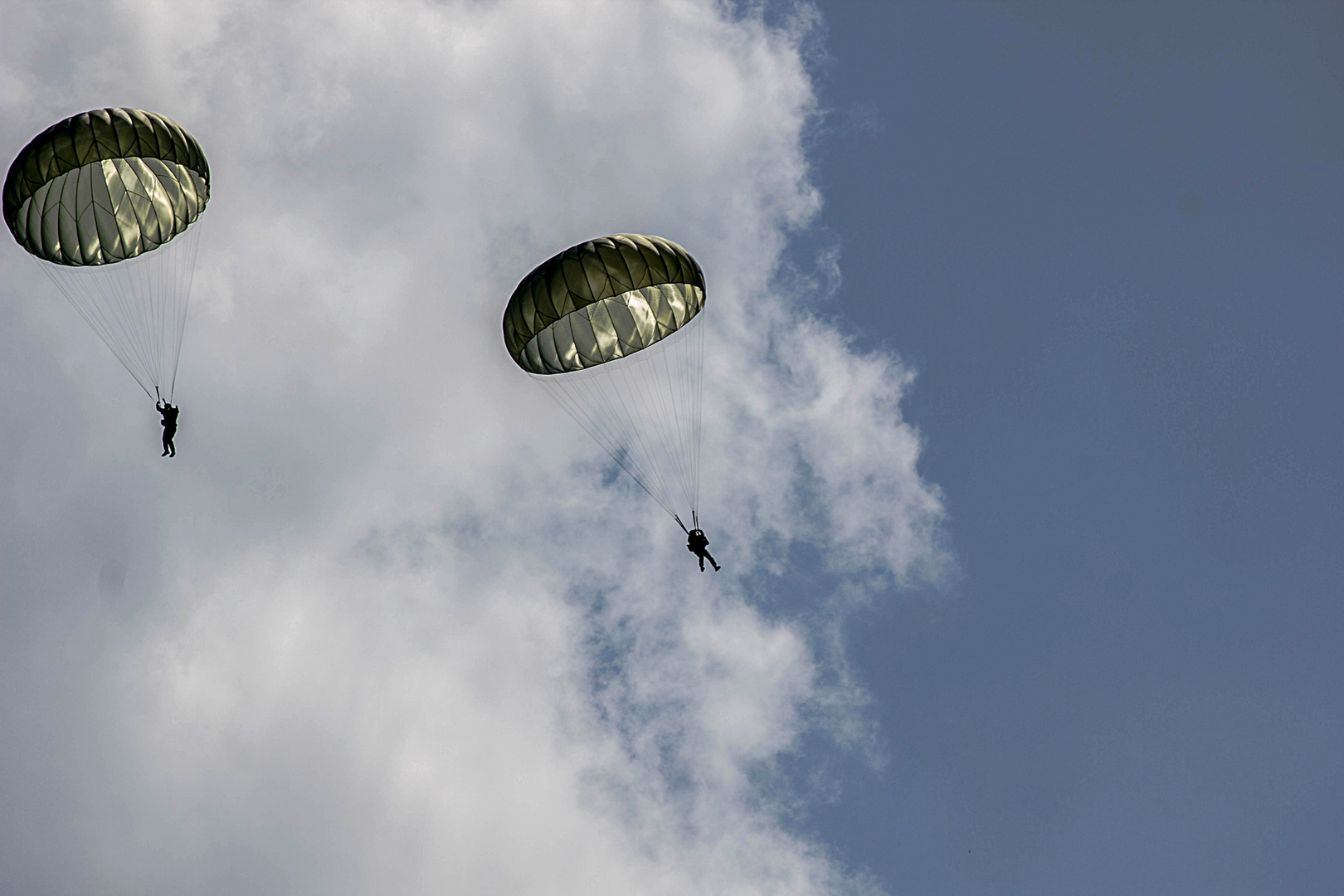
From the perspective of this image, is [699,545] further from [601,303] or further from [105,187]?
[105,187]

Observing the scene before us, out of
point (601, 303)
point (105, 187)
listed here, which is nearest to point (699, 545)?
point (601, 303)

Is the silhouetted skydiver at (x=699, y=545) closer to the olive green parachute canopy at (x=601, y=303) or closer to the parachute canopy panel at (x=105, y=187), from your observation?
the olive green parachute canopy at (x=601, y=303)

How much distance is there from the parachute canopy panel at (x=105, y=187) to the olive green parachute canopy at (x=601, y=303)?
11.1 m

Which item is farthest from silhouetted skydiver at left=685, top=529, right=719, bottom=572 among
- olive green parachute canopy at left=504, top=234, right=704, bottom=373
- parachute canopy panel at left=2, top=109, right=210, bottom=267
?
parachute canopy panel at left=2, top=109, right=210, bottom=267

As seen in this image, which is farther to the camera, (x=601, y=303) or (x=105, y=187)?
(x=105, y=187)

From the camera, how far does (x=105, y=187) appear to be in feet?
125

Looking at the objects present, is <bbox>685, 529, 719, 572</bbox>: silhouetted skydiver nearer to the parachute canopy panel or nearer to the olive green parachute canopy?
the olive green parachute canopy

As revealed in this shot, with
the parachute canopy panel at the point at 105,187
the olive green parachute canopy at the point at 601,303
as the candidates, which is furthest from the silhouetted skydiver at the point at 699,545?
the parachute canopy panel at the point at 105,187

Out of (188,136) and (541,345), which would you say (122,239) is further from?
(541,345)

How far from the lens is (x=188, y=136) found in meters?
37.7

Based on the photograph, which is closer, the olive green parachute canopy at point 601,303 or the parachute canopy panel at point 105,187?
the olive green parachute canopy at point 601,303

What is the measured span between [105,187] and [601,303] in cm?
1536

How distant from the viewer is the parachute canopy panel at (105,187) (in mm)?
35688

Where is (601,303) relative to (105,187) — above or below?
above
